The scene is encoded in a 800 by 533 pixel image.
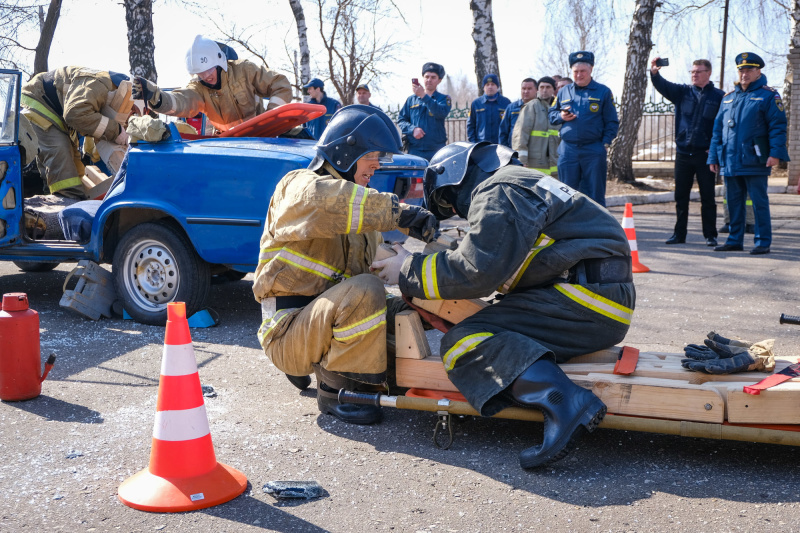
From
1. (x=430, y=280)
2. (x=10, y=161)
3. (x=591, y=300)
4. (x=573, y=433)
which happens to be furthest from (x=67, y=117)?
(x=573, y=433)

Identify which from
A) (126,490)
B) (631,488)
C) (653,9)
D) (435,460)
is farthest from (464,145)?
(653,9)

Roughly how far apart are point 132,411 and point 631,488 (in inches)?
100

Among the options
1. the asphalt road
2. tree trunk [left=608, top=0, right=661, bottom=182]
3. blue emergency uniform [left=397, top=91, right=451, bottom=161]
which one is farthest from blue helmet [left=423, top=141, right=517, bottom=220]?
tree trunk [left=608, top=0, right=661, bottom=182]

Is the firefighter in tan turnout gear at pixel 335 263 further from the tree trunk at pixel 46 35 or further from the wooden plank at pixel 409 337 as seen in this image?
the tree trunk at pixel 46 35

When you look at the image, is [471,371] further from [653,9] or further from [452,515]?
[653,9]

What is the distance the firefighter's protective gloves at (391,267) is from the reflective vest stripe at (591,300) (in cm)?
77

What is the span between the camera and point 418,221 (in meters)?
3.69

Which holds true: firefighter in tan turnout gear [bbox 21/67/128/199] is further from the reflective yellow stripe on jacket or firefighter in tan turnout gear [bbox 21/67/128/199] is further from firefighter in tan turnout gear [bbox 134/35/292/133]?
the reflective yellow stripe on jacket

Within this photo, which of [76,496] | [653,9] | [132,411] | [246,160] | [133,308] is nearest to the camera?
[76,496]

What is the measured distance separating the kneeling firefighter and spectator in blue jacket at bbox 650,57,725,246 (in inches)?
257

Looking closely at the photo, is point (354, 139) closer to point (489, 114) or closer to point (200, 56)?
point (200, 56)

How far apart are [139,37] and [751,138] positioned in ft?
32.8

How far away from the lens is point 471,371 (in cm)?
350

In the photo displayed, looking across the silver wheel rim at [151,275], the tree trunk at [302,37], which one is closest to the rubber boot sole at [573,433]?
the silver wheel rim at [151,275]
